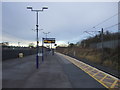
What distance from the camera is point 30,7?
15.5 meters

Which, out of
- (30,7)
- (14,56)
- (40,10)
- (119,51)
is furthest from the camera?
(14,56)

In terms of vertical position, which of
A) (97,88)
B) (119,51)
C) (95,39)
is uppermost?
(95,39)

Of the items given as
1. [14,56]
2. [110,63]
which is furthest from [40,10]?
[14,56]

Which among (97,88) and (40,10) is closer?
(97,88)

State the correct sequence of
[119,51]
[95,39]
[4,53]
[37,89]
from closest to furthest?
[37,89], [119,51], [4,53], [95,39]

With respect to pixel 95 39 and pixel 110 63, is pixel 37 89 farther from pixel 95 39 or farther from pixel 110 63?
pixel 95 39

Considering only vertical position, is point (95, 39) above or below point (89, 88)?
above

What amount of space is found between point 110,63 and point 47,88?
41.0 ft

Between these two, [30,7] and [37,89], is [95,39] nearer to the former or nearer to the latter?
[30,7]

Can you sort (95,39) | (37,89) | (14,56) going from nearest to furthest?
(37,89), (14,56), (95,39)

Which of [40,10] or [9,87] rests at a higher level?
[40,10]

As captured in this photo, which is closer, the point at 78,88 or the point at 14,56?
the point at 78,88

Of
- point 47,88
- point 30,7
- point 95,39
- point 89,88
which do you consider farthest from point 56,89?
point 95,39

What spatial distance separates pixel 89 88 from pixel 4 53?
20.6 meters
